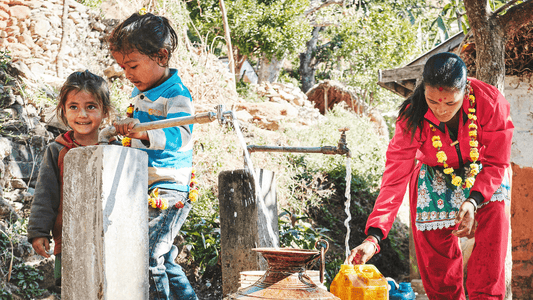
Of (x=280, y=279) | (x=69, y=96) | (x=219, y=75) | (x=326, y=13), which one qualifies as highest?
(x=326, y=13)

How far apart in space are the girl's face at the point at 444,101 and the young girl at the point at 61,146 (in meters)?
1.98

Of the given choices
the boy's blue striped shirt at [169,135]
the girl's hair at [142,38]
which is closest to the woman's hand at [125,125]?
the boy's blue striped shirt at [169,135]

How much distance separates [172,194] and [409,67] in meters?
4.26

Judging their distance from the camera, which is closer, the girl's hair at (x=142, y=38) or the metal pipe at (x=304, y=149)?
the girl's hair at (x=142, y=38)

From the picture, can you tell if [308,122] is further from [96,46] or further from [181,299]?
[181,299]

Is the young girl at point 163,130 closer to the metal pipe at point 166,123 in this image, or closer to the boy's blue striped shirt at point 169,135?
the boy's blue striped shirt at point 169,135

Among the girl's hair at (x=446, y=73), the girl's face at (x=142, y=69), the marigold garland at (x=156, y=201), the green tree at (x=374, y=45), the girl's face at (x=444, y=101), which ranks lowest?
the marigold garland at (x=156, y=201)

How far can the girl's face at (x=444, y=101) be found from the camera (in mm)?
2514

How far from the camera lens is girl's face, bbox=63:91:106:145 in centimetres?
276

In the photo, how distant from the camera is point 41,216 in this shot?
2566 mm

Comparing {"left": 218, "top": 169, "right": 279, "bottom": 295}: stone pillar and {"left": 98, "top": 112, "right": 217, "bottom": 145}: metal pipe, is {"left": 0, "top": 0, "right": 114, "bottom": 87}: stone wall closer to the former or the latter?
{"left": 218, "top": 169, "right": 279, "bottom": 295}: stone pillar

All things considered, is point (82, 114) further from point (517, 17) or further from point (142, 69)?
point (517, 17)

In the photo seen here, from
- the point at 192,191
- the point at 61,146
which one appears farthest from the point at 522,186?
the point at 61,146

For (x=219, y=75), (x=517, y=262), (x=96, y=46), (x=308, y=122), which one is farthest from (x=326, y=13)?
(x=517, y=262)
